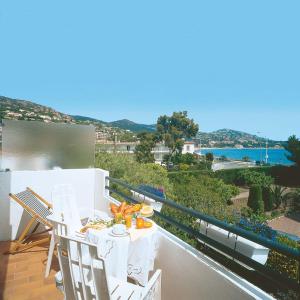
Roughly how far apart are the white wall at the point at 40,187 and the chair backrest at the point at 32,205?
24 cm

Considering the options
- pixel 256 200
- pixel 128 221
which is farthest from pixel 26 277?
pixel 256 200

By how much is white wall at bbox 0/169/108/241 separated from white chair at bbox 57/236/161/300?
8.10 feet

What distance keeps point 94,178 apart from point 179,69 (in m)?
54.1

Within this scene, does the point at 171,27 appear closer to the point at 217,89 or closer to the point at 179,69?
the point at 179,69

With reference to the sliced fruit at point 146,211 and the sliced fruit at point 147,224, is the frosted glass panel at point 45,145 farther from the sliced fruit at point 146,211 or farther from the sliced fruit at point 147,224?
the sliced fruit at point 147,224

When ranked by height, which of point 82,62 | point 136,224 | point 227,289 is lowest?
point 227,289

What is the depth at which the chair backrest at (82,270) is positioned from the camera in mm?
1670

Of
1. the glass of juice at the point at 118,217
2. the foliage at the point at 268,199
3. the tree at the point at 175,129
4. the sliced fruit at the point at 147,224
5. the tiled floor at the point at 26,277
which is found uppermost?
the tree at the point at 175,129

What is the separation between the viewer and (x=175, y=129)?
4356 centimetres

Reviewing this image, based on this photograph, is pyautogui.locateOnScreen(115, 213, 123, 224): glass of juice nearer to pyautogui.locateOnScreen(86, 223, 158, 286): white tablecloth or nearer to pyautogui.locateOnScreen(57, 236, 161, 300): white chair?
pyautogui.locateOnScreen(86, 223, 158, 286): white tablecloth

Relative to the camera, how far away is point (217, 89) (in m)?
64.4

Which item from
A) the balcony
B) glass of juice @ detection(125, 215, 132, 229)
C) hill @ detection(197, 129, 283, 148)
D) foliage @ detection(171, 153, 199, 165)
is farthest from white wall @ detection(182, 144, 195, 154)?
glass of juice @ detection(125, 215, 132, 229)

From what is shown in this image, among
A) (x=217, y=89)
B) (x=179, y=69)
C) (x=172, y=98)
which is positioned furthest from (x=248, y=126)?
(x=179, y=69)

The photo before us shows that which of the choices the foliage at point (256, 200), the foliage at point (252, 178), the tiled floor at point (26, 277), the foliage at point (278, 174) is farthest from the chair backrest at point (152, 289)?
the foliage at point (278, 174)
